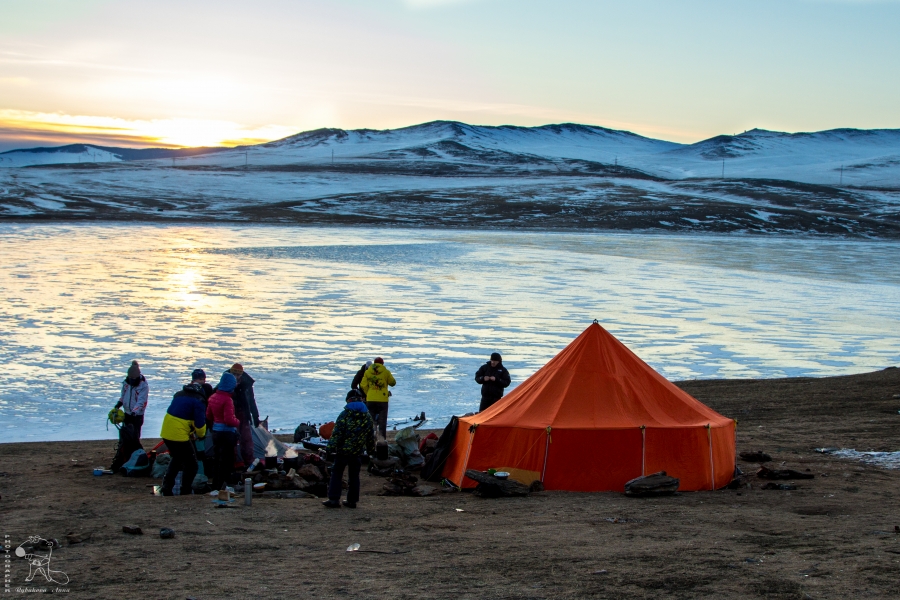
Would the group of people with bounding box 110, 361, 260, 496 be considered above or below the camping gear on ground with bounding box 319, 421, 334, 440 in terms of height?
above

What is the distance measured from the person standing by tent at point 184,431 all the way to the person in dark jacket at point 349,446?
1224 millimetres

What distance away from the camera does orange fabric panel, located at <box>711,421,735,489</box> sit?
8.78 meters

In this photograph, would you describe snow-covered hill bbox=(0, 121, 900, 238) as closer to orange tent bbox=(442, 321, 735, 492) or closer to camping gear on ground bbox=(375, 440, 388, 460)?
camping gear on ground bbox=(375, 440, 388, 460)

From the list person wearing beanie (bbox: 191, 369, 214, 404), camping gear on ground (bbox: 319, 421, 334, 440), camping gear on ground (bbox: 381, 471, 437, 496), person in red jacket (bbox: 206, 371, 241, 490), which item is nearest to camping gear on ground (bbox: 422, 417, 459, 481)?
camping gear on ground (bbox: 381, 471, 437, 496)

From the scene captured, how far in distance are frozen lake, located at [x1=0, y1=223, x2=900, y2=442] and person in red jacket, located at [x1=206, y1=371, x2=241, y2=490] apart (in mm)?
3732

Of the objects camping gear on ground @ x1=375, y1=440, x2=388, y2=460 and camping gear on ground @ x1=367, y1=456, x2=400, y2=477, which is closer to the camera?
camping gear on ground @ x1=367, y1=456, x2=400, y2=477

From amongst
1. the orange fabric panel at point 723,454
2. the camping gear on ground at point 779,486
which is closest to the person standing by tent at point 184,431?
the orange fabric panel at point 723,454

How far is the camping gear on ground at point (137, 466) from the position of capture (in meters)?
8.98

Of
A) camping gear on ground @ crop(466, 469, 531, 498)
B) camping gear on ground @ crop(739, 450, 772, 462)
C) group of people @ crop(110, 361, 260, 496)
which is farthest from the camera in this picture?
camping gear on ground @ crop(739, 450, 772, 462)

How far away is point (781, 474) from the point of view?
8.80 meters

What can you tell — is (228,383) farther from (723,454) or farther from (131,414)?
(723,454)

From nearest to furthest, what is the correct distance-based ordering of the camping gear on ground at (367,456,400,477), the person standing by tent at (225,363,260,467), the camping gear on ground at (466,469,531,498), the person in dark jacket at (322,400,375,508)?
the person in dark jacket at (322,400,375,508) < the camping gear on ground at (466,469,531,498) < the person standing by tent at (225,363,260,467) < the camping gear on ground at (367,456,400,477)

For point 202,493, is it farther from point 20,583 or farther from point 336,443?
point 20,583

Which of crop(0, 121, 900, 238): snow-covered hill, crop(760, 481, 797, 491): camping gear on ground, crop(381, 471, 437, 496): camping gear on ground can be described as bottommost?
crop(381, 471, 437, 496): camping gear on ground
